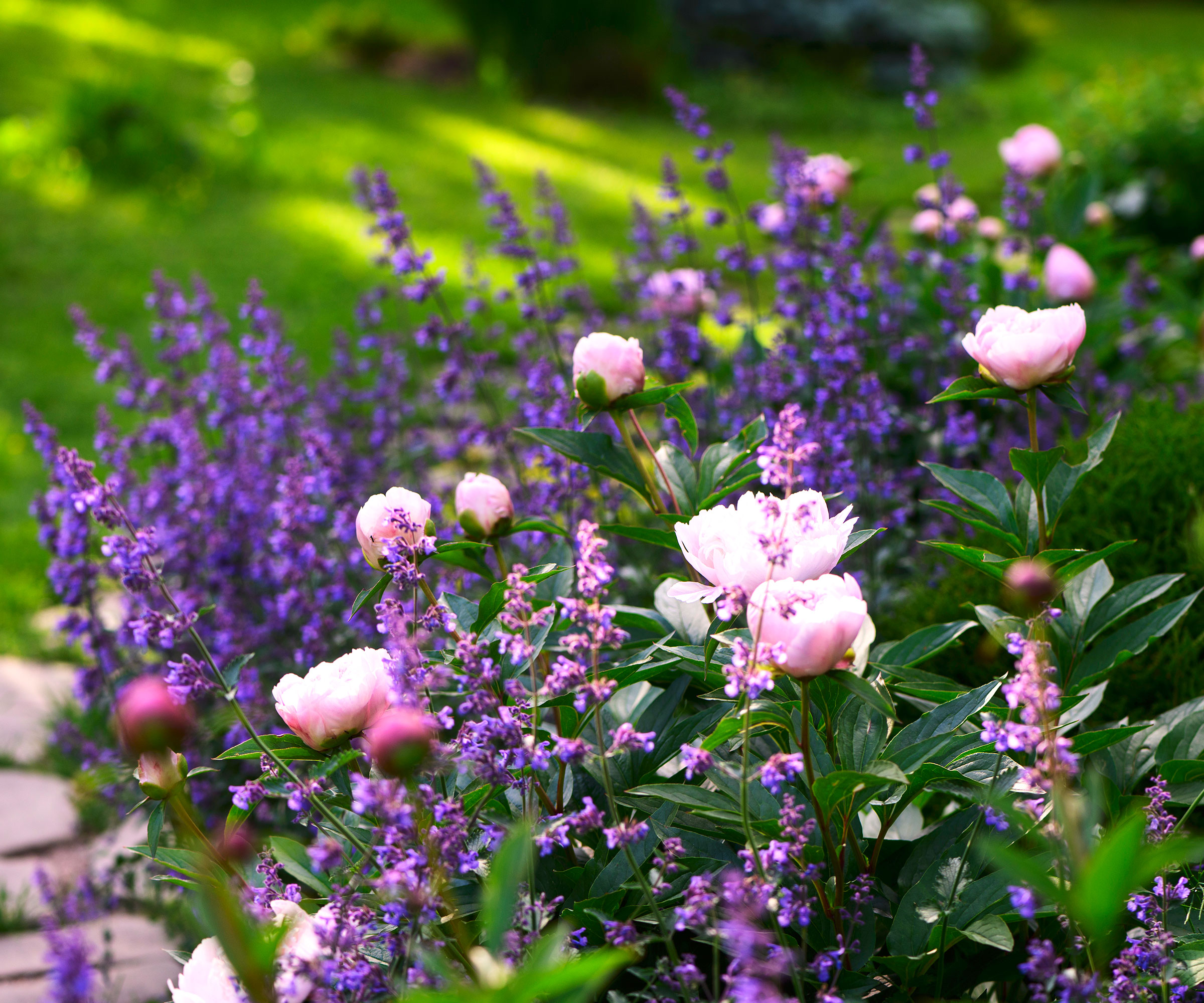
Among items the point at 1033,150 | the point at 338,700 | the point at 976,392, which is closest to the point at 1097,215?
the point at 1033,150

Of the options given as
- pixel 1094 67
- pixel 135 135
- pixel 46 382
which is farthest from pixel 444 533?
pixel 1094 67

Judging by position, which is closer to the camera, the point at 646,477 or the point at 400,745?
the point at 400,745

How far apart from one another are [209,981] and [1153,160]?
17.7 ft

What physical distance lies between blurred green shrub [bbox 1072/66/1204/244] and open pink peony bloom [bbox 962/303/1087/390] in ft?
12.8

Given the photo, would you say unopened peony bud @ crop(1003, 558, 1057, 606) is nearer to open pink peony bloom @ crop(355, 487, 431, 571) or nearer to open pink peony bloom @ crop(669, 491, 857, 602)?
open pink peony bloom @ crop(669, 491, 857, 602)

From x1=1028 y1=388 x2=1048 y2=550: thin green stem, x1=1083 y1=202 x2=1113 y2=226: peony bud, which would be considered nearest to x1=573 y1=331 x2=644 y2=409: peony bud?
x1=1028 y1=388 x2=1048 y2=550: thin green stem

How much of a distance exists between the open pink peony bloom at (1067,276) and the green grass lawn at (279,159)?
1.64ft

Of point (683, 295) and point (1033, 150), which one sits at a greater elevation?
point (1033, 150)

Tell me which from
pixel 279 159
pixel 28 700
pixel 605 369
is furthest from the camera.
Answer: pixel 279 159

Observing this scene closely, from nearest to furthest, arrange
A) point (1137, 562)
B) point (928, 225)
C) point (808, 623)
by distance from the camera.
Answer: point (808, 623) < point (1137, 562) < point (928, 225)

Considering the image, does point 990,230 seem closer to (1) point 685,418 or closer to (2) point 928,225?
(2) point 928,225

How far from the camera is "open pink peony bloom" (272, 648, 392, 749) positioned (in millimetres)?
1249

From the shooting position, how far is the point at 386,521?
Answer: 145 cm

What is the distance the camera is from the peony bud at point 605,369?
5.15 feet
